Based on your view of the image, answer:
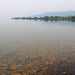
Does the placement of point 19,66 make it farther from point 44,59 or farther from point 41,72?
point 44,59

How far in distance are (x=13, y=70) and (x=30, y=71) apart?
1.87m

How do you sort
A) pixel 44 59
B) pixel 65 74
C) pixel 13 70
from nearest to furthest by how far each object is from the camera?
1. pixel 65 74
2. pixel 13 70
3. pixel 44 59

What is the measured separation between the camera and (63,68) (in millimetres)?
11562

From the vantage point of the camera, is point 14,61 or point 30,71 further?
point 14,61

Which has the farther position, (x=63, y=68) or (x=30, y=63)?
(x=30, y=63)

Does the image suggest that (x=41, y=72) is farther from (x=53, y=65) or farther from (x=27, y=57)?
(x=27, y=57)

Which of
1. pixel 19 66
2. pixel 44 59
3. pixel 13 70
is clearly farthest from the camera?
pixel 44 59

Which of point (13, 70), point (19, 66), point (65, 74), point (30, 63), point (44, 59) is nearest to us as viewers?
point (65, 74)

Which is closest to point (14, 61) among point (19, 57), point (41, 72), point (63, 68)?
point (19, 57)

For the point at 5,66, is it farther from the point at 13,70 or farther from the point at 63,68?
the point at 63,68

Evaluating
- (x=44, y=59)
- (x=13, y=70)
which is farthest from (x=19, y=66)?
(x=44, y=59)

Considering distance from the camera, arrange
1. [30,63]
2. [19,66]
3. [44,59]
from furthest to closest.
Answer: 1. [44,59]
2. [30,63]
3. [19,66]

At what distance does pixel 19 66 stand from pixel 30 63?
1.47 metres

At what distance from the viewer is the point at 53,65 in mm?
12367
